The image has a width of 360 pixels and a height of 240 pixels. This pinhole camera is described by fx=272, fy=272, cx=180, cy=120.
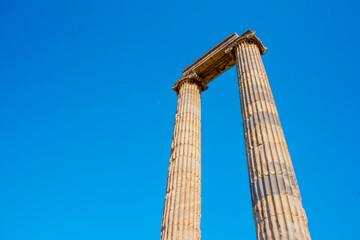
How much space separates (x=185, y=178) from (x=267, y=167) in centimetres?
587

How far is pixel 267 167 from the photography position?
11.2 meters

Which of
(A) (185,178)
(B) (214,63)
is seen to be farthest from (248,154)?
(B) (214,63)

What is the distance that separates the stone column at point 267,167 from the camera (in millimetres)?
9383

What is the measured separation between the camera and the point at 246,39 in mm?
19406

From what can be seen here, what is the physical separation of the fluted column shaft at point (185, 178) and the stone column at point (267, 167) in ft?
14.5

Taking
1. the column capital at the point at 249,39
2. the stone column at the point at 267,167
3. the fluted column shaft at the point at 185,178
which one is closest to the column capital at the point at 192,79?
the fluted column shaft at the point at 185,178

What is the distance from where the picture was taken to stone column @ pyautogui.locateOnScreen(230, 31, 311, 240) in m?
9.38

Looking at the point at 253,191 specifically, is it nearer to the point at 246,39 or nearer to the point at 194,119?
the point at 194,119

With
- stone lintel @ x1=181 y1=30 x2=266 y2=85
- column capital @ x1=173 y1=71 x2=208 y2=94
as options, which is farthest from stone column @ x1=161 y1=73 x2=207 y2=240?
stone lintel @ x1=181 y1=30 x2=266 y2=85

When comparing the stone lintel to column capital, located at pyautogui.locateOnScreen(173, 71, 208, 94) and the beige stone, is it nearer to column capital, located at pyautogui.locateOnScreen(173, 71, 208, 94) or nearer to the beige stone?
the beige stone

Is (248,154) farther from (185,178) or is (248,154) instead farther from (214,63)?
(214,63)

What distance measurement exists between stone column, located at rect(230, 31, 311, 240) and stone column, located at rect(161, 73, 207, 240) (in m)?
4.43

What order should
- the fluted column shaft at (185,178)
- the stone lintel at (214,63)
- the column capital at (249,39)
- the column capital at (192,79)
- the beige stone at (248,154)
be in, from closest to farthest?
the beige stone at (248,154), the fluted column shaft at (185,178), the column capital at (249,39), the stone lintel at (214,63), the column capital at (192,79)

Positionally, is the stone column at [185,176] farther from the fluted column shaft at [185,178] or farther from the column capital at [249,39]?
the column capital at [249,39]
